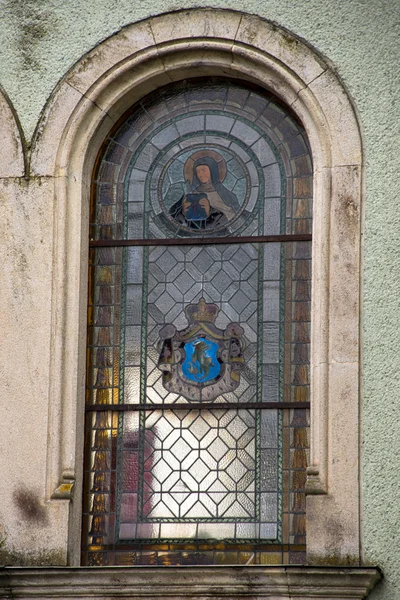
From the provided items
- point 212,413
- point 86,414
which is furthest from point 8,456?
point 212,413

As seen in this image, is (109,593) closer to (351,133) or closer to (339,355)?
(339,355)

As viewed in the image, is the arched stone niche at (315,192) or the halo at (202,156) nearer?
the arched stone niche at (315,192)

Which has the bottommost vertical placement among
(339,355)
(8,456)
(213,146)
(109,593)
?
(109,593)

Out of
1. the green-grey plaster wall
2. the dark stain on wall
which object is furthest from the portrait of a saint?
the dark stain on wall

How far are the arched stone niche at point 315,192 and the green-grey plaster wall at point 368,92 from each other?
8 centimetres

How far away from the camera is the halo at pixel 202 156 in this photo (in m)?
11.4

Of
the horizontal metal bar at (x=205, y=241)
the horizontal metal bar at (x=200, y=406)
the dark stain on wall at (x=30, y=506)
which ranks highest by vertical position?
the horizontal metal bar at (x=205, y=241)

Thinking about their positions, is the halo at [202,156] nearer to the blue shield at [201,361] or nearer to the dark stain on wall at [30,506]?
the blue shield at [201,361]

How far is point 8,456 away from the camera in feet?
35.5

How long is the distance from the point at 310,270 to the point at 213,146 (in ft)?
3.81

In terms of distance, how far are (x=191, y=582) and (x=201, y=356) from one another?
1.61m

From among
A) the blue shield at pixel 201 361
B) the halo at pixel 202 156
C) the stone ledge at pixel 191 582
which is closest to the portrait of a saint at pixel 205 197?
the halo at pixel 202 156

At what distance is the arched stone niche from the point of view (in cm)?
1051

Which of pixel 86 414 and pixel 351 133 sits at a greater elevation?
pixel 351 133
